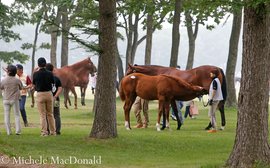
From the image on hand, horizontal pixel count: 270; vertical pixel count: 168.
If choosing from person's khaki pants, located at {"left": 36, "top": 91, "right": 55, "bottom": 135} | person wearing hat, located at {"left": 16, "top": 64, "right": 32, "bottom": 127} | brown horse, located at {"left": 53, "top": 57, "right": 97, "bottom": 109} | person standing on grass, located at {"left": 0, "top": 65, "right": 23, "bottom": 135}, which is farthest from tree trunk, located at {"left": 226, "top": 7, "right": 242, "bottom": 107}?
person standing on grass, located at {"left": 0, "top": 65, "right": 23, "bottom": 135}

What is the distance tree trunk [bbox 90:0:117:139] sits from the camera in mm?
18500

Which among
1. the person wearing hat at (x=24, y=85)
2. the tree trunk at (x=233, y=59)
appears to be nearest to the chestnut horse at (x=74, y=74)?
the tree trunk at (x=233, y=59)

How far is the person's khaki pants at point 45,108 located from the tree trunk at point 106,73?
1344mm

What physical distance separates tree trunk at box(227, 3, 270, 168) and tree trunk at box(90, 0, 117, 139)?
532 cm

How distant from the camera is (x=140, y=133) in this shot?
20.4 m

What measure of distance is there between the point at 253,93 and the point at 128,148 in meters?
4.77

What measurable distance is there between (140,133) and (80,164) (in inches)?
234

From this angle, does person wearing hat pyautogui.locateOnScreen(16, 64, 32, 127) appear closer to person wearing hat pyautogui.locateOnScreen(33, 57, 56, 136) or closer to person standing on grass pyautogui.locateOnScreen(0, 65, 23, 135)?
person standing on grass pyautogui.locateOnScreen(0, 65, 23, 135)

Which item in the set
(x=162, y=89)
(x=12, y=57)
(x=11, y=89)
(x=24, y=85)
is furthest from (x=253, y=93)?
(x=12, y=57)

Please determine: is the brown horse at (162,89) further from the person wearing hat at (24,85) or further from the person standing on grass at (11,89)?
the person standing on grass at (11,89)

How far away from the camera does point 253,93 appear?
13641 millimetres

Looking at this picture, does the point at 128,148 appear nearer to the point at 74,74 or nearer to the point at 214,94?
the point at 214,94

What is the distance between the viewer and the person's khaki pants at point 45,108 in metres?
19.0

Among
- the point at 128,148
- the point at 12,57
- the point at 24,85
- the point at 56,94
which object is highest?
the point at 12,57
